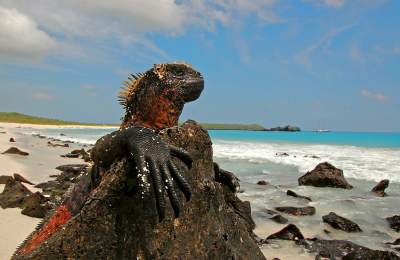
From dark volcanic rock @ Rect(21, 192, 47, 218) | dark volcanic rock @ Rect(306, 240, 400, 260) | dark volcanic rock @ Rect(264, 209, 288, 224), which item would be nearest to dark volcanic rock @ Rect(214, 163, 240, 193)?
dark volcanic rock @ Rect(306, 240, 400, 260)

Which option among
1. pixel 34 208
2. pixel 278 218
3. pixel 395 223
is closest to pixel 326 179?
pixel 395 223

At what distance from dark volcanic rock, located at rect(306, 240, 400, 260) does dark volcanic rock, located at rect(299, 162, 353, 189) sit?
6967 mm

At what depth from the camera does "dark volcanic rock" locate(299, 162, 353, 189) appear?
13414 mm

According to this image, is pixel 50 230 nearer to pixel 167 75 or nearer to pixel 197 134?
pixel 197 134

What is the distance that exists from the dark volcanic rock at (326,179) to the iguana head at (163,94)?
10731mm

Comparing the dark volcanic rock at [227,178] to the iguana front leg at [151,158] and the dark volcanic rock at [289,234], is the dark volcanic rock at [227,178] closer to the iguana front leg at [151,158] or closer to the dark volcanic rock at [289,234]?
the iguana front leg at [151,158]

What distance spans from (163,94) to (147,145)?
44.2 inches

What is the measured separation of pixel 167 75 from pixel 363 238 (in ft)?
17.9

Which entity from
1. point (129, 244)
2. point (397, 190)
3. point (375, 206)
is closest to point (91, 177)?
point (129, 244)

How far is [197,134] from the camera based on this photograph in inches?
128

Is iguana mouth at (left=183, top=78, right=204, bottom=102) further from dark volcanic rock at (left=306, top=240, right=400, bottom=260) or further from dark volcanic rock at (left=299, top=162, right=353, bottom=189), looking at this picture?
dark volcanic rock at (left=299, top=162, right=353, bottom=189)

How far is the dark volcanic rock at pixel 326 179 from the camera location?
13.4 metres

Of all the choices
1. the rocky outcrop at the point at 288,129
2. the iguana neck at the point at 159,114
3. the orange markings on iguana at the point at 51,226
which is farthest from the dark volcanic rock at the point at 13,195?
the rocky outcrop at the point at 288,129

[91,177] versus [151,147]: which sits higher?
[151,147]
